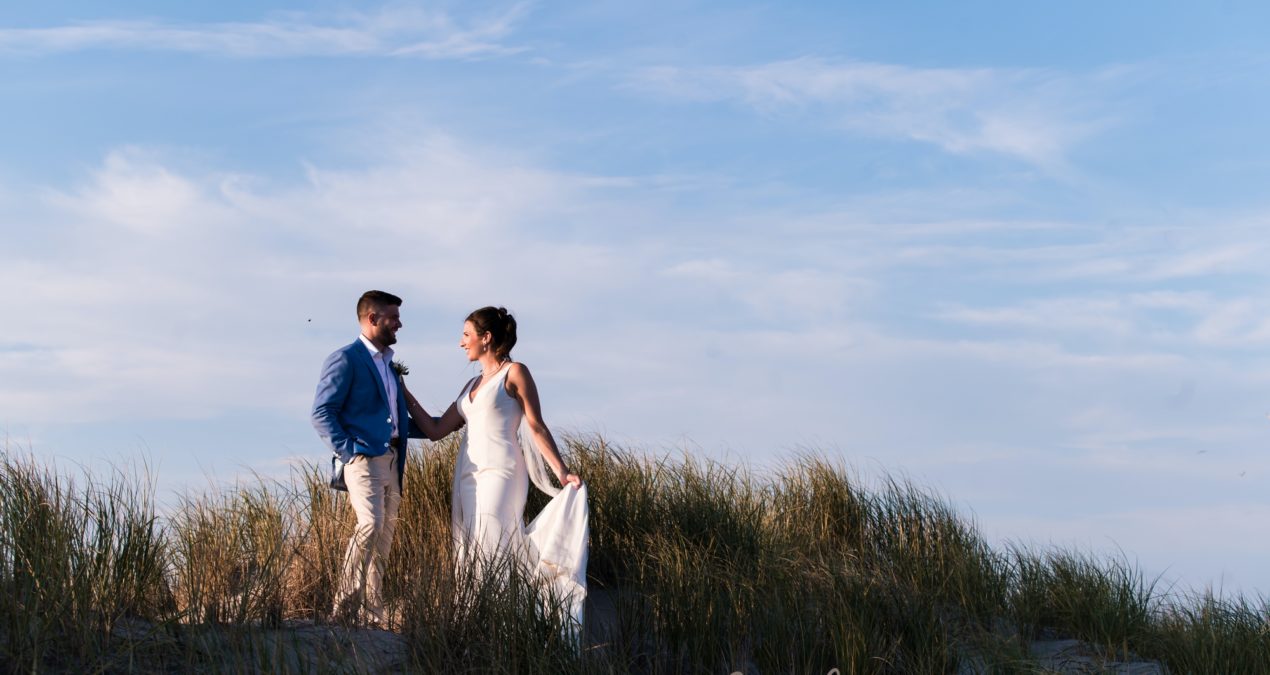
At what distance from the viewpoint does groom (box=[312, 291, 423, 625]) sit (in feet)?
23.3

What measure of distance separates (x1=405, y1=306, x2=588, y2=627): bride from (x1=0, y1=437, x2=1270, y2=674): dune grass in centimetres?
35

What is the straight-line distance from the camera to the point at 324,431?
709cm

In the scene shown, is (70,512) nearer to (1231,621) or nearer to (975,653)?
(975,653)

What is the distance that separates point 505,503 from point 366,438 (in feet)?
3.17

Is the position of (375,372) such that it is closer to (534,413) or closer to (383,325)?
(383,325)

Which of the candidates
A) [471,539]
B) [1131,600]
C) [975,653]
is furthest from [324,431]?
[1131,600]

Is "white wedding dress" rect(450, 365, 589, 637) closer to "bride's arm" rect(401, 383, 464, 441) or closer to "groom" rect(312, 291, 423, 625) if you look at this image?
"bride's arm" rect(401, 383, 464, 441)

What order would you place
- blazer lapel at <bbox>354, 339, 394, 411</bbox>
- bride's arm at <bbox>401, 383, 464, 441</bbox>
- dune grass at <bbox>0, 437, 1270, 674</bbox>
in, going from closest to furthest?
dune grass at <bbox>0, 437, 1270, 674</bbox>
blazer lapel at <bbox>354, 339, 394, 411</bbox>
bride's arm at <bbox>401, 383, 464, 441</bbox>

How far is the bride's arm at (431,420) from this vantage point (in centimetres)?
776

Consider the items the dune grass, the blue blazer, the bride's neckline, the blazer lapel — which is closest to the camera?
the dune grass

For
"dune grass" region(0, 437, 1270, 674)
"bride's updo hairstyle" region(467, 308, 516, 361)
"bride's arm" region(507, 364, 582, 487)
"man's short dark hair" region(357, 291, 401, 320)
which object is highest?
"man's short dark hair" region(357, 291, 401, 320)

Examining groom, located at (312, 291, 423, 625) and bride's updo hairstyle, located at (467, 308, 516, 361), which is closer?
groom, located at (312, 291, 423, 625)

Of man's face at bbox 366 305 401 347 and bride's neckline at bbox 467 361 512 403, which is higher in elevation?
man's face at bbox 366 305 401 347

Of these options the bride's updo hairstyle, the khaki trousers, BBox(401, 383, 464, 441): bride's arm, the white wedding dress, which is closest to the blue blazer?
the khaki trousers
